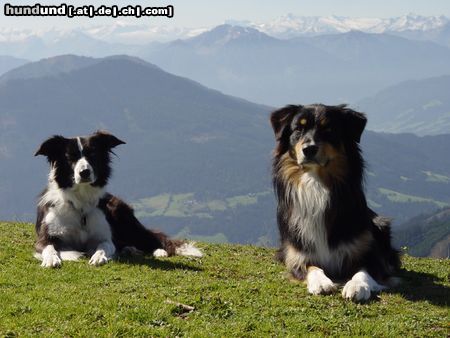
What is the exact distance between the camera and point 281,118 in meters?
12.1

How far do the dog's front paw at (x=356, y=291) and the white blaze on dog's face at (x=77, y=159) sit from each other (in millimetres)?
6794

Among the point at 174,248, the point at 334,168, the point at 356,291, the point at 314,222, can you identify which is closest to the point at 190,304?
the point at 356,291

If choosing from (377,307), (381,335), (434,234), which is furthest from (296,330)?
(434,234)

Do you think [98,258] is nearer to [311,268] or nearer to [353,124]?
[311,268]

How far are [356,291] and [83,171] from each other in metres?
7.05

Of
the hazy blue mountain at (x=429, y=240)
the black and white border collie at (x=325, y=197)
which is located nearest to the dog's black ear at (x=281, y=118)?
the black and white border collie at (x=325, y=197)

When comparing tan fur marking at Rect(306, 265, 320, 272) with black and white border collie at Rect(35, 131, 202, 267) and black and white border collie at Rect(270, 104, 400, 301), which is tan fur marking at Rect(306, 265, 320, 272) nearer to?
black and white border collie at Rect(270, 104, 400, 301)

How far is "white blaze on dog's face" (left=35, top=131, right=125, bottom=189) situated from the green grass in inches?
80.5

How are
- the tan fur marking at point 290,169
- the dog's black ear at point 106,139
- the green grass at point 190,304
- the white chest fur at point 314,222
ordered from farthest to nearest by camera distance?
the dog's black ear at point 106,139 → the tan fur marking at point 290,169 → the white chest fur at point 314,222 → the green grass at point 190,304

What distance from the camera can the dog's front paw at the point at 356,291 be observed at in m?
10.5

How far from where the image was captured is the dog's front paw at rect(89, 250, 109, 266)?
45.7 feet

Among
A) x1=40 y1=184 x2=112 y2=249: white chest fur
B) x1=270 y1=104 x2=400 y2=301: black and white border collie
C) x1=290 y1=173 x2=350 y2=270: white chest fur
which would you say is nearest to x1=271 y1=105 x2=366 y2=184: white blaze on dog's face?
x1=270 y1=104 x2=400 y2=301: black and white border collie

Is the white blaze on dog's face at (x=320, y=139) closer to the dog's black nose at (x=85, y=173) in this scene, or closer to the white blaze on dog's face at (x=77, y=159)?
the dog's black nose at (x=85, y=173)

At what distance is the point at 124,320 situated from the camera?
8836 millimetres
